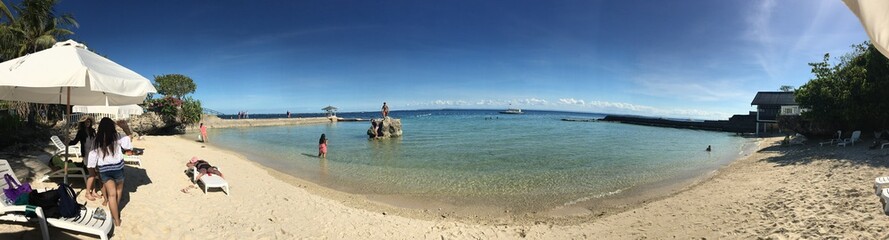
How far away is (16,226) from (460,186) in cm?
Result: 1004

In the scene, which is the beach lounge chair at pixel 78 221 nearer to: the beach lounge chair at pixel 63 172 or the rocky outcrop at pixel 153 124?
the beach lounge chair at pixel 63 172

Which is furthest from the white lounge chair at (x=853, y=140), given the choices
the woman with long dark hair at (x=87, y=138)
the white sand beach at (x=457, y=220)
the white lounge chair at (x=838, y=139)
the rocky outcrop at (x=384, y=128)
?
the woman with long dark hair at (x=87, y=138)

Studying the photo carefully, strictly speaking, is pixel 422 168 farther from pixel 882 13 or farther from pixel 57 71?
pixel 882 13

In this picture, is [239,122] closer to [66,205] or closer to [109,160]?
[109,160]

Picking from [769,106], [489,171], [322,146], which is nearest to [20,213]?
[489,171]

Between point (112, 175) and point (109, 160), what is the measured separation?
0.24 metres

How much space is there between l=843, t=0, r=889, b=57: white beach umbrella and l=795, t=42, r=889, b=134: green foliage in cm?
2705

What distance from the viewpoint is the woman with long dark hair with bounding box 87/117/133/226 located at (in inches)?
215

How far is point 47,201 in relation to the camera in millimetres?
4492

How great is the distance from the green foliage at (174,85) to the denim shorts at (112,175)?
2462 inches

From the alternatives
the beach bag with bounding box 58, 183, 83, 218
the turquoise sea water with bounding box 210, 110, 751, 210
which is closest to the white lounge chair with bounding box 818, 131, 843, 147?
the turquoise sea water with bounding box 210, 110, 751, 210

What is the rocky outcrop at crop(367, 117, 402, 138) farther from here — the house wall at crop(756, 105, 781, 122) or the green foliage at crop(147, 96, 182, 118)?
the house wall at crop(756, 105, 781, 122)

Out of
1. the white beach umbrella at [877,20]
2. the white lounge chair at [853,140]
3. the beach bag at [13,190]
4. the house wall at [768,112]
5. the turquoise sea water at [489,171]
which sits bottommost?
the turquoise sea water at [489,171]

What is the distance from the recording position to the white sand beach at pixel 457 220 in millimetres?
6242
